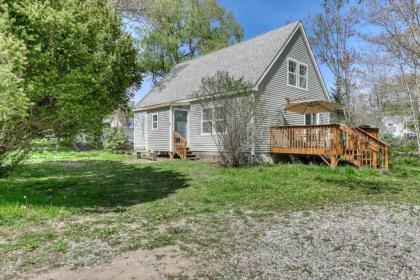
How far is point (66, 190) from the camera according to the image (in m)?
9.10

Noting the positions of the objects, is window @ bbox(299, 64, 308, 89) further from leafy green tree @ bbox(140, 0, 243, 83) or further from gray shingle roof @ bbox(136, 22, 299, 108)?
leafy green tree @ bbox(140, 0, 243, 83)

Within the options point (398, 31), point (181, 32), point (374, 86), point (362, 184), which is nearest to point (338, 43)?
point (374, 86)

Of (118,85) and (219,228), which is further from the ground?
(118,85)

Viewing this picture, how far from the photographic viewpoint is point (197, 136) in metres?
17.1

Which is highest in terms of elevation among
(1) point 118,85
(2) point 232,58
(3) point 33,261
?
(2) point 232,58

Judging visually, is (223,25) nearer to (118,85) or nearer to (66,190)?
(118,85)

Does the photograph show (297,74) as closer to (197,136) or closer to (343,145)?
(343,145)

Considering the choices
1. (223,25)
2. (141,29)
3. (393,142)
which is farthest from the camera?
(223,25)

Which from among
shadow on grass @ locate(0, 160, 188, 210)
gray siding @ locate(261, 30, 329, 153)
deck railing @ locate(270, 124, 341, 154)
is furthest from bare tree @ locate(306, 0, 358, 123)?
shadow on grass @ locate(0, 160, 188, 210)

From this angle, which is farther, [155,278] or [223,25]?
[223,25]

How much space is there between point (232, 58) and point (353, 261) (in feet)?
50.6

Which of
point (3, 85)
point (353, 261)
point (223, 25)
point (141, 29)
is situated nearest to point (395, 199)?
point (353, 261)

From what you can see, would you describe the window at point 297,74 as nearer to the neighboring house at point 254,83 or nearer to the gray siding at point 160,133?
the neighboring house at point 254,83

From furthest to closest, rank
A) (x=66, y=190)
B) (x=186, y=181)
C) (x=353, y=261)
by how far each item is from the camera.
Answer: (x=186, y=181), (x=66, y=190), (x=353, y=261)
